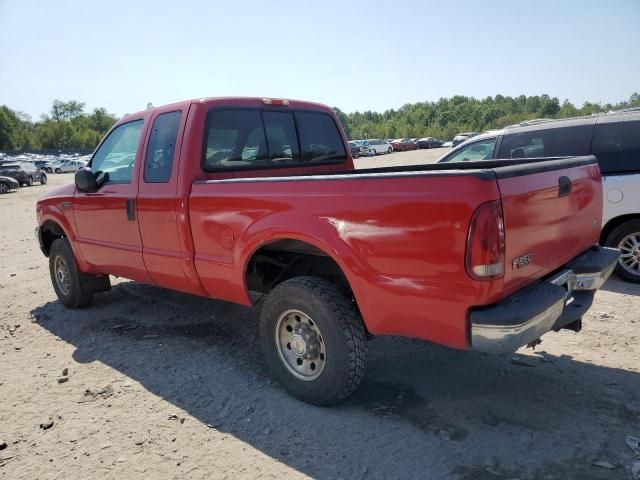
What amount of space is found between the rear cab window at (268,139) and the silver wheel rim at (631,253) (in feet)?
11.4

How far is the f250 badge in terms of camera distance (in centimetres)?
264

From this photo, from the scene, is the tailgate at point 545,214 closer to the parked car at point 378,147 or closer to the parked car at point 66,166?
the parked car at point 378,147

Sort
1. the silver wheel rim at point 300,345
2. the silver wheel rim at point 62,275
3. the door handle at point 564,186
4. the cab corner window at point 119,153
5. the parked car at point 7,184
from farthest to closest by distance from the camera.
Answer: the parked car at point 7,184 → the silver wheel rim at point 62,275 → the cab corner window at point 119,153 → the silver wheel rim at point 300,345 → the door handle at point 564,186

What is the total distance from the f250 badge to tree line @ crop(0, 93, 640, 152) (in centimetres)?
8004

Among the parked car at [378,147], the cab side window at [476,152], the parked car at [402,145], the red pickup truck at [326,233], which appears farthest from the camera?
the parked car at [402,145]

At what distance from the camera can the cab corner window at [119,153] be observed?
4.69 m

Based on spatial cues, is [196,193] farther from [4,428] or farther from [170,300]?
[170,300]

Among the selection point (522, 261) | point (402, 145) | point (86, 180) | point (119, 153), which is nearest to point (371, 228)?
point (522, 261)

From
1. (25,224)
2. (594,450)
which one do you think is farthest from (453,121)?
(594,450)

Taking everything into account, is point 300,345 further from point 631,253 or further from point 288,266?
point 631,253

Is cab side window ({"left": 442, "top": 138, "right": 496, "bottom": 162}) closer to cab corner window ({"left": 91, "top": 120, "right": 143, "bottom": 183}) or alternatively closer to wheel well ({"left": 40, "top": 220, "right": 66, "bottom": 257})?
cab corner window ({"left": 91, "top": 120, "right": 143, "bottom": 183})

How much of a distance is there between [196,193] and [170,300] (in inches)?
99.0

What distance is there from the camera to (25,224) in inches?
538

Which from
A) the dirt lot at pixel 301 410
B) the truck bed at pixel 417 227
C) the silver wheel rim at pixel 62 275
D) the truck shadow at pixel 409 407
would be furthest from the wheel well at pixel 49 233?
the truck bed at pixel 417 227
